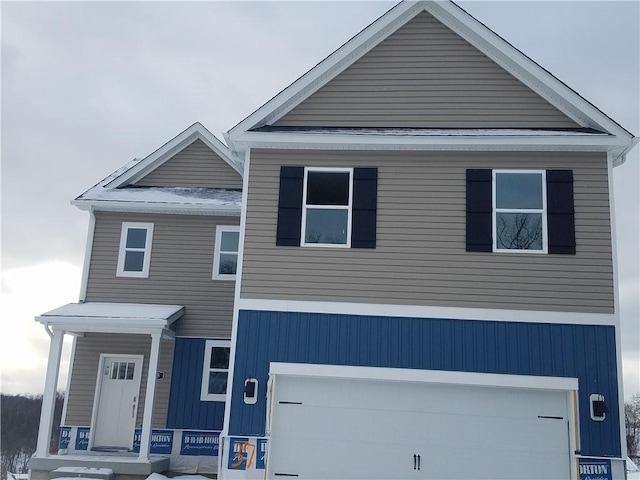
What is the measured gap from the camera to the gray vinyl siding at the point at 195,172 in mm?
16422

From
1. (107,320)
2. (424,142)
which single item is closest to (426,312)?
(424,142)

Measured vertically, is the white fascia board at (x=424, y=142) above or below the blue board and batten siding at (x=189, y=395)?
above

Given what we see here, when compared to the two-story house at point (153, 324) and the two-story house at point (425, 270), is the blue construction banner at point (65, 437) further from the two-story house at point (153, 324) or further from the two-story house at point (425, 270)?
the two-story house at point (425, 270)

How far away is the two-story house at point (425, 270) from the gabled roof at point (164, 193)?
11.5ft

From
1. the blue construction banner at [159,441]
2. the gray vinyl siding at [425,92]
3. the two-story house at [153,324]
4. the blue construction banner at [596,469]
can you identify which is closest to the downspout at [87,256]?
the two-story house at [153,324]

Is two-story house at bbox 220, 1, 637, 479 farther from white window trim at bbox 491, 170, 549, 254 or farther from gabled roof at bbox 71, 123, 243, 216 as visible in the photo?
gabled roof at bbox 71, 123, 243, 216

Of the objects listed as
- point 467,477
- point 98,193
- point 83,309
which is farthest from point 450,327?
point 98,193

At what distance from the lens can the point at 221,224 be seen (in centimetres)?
1534

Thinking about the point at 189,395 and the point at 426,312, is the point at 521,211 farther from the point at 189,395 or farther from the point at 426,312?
the point at 189,395

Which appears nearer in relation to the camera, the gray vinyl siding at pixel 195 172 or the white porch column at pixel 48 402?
the white porch column at pixel 48 402

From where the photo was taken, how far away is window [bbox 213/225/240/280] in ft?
49.5

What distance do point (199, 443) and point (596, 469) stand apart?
850 centimetres

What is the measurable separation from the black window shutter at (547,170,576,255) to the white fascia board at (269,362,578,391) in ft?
7.23

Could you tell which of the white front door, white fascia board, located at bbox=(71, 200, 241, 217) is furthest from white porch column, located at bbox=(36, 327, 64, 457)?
white fascia board, located at bbox=(71, 200, 241, 217)
